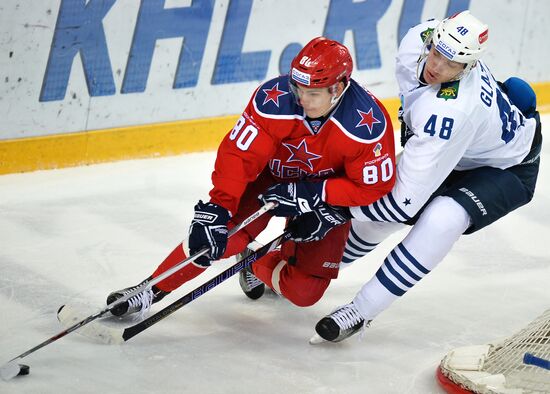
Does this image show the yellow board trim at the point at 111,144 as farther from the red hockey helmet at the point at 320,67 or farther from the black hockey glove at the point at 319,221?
the red hockey helmet at the point at 320,67

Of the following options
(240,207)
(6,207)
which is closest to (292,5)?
(6,207)

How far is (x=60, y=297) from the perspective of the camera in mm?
3342

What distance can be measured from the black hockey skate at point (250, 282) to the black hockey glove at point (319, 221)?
11.0 inches

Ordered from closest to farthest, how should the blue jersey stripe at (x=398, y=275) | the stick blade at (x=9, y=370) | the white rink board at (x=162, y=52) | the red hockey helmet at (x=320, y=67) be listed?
the stick blade at (x=9, y=370) < the red hockey helmet at (x=320, y=67) < the blue jersey stripe at (x=398, y=275) < the white rink board at (x=162, y=52)

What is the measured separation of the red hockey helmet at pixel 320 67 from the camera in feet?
9.16

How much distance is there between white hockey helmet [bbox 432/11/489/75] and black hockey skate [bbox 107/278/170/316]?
1.12 metres

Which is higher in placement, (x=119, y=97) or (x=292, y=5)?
(x=292, y=5)

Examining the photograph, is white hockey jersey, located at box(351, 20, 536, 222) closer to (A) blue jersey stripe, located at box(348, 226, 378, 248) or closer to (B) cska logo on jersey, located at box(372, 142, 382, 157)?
(B) cska logo on jersey, located at box(372, 142, 382, 157)

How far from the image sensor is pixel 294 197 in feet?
9.80

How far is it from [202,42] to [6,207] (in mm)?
1286

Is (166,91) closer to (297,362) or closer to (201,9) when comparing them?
(201,9)

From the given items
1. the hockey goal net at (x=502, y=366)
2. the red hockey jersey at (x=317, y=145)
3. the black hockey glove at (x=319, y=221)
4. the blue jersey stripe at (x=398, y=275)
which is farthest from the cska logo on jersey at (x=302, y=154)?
the hockey goal net at (x=502, y=366)

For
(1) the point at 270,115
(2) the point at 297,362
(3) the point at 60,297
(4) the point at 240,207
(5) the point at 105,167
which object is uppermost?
(1) the point at 270,115

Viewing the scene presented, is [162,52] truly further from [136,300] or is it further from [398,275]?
[398,275]
